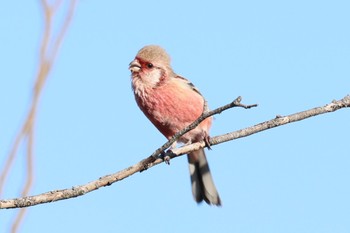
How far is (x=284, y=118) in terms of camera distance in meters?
4.00

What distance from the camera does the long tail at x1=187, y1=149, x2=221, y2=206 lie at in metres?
6.75

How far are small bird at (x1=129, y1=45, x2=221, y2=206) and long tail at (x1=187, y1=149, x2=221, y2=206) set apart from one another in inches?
35.3

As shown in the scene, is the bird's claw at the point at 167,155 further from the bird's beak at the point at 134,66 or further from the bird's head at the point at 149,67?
the bird's beak at the point at 134,66

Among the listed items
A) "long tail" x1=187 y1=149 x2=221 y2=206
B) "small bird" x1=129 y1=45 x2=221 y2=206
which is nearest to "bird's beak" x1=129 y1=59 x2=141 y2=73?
"small bird" x1=129 y1=45 x2=221 y2=206

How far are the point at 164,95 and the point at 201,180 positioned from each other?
1.37 m

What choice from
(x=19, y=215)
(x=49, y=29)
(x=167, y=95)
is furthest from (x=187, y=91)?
(x=19, y=215)

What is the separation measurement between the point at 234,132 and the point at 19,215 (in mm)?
1486

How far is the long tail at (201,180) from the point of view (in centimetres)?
675

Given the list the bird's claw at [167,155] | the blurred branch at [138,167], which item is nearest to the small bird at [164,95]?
the bird's claw at [167,155]

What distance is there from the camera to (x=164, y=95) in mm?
5863

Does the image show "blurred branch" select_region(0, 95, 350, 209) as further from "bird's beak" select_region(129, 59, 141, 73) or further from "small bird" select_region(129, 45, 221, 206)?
"bird's beak" select_region(129, 59, 141, 73)

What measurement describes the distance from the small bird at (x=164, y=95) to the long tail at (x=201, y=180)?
0.90 meters

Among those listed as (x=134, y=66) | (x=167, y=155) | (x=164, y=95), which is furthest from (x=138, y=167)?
(x=134, y=66)

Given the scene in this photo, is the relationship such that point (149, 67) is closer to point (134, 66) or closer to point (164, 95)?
point (134, 66)
